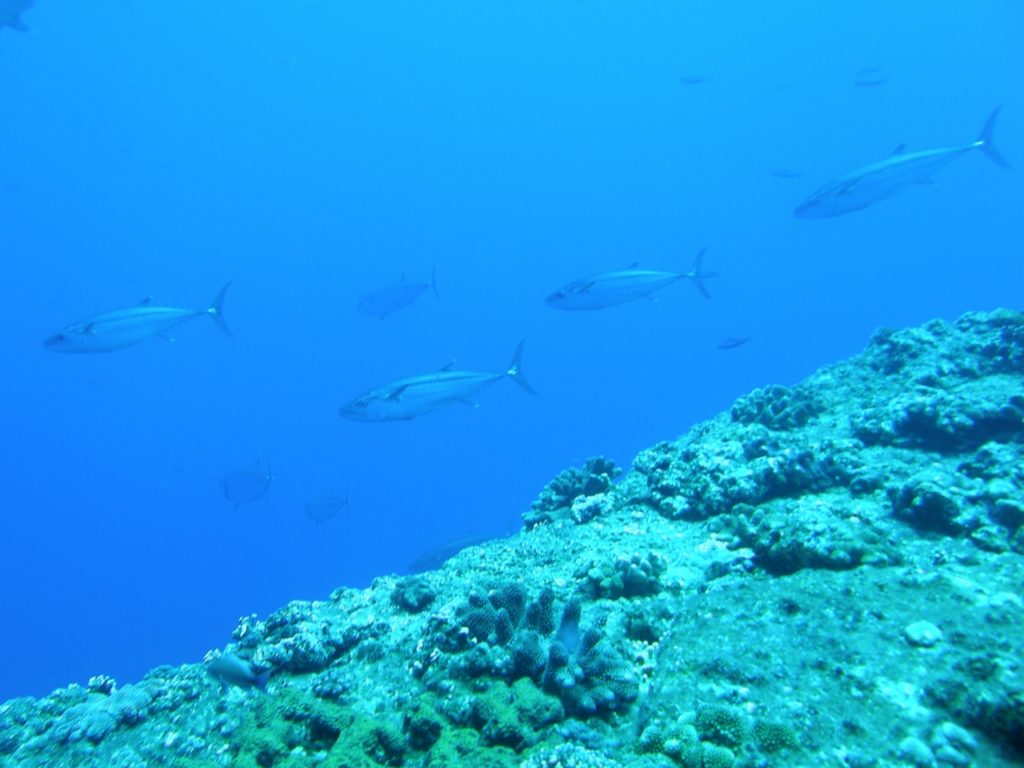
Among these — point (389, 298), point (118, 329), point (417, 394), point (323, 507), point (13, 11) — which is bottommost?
point (323, 507)

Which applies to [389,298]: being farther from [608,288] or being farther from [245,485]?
[608,288]

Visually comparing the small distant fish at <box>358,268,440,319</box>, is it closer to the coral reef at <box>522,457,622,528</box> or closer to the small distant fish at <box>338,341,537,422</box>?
the small distant fish at <box>338,341,537,422</box>

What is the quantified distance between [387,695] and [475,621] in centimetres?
69

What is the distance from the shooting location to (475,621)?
167 inches

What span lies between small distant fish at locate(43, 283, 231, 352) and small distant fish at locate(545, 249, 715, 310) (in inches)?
178

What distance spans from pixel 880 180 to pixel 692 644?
23.3 feet

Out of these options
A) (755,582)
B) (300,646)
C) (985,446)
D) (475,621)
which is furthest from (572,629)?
(985,446)

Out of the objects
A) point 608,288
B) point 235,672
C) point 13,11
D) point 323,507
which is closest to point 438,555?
point 323,507

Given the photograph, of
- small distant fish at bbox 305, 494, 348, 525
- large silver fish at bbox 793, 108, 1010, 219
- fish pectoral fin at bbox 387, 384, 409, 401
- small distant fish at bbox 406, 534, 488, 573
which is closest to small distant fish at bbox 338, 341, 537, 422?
fish pectoral fin at bbox 387, 384, 409, 401

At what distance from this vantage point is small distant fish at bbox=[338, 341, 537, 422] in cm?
709

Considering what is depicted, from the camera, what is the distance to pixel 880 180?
27.0 ft

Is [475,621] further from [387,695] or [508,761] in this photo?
[508,761]

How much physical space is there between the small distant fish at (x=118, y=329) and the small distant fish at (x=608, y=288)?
178 inches

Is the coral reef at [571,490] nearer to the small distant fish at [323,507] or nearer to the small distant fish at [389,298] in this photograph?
the small distant fish at [389,298]
